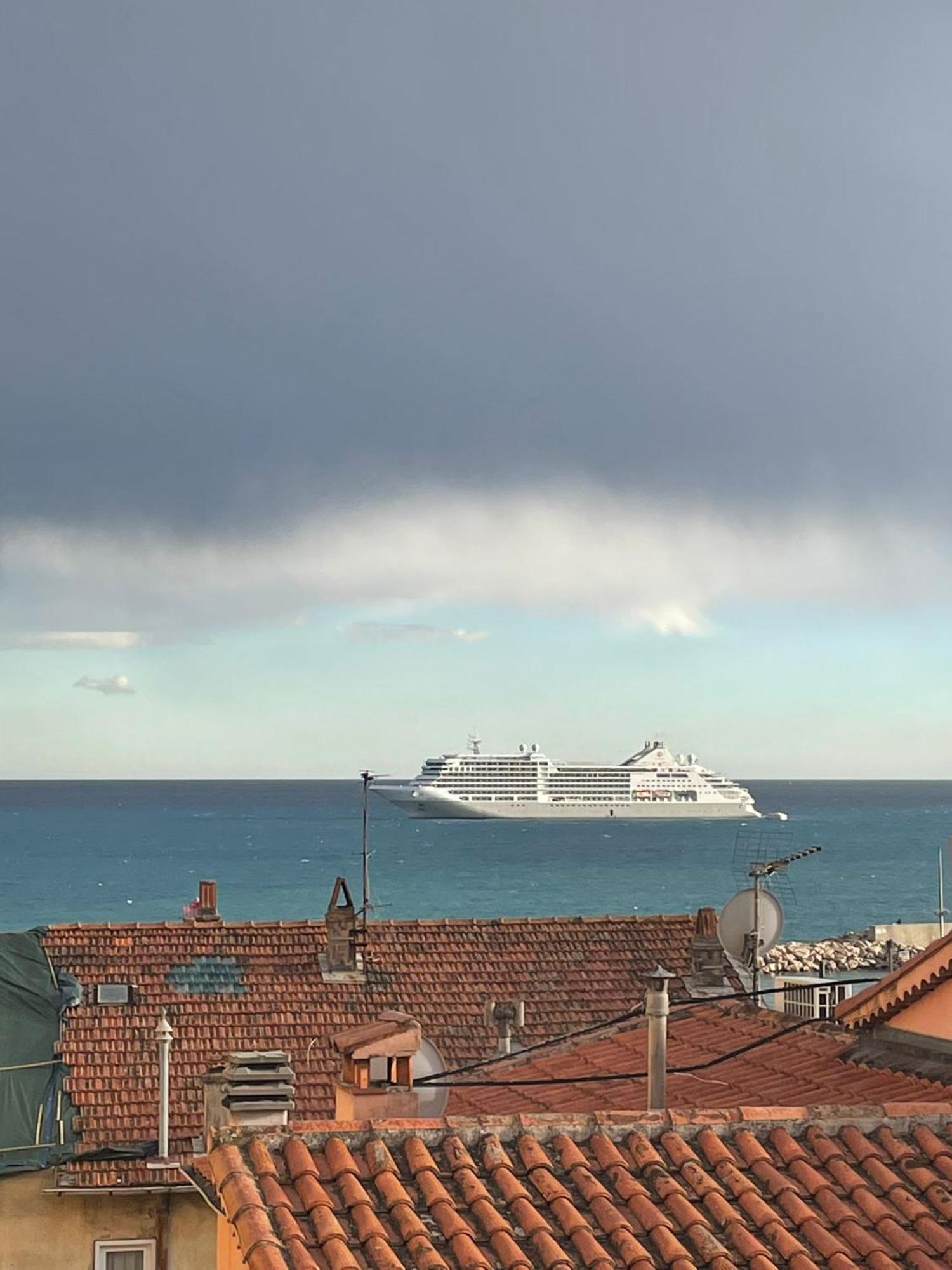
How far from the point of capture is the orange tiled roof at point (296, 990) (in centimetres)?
1973

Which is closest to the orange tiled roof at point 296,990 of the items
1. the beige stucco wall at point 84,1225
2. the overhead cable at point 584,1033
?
the beige stucco wall at point 84,1225

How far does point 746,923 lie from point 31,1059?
8.56 m

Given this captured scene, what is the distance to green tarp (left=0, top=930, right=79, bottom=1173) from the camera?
18719 mm

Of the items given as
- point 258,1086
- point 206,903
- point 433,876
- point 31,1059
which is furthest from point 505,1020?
point 433,876

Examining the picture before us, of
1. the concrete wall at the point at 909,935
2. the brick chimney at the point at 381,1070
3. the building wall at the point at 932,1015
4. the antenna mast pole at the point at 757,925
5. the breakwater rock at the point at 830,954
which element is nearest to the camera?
the brick chimney at the point at 381,1070

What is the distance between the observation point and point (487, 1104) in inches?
518

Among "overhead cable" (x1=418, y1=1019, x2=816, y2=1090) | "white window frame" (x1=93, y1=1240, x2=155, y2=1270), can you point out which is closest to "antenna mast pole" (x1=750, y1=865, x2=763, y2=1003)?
"overhead cable" (x1=418, y1=1019, x2=816, y2=1090)

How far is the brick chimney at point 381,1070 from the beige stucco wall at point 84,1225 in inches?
318

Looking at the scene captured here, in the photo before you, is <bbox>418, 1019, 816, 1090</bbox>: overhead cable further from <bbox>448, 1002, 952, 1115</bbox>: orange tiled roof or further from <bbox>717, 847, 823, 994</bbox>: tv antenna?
<bbox>717, 847, 823, 994</bbox>: tv antenna

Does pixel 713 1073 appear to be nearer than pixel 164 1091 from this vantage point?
Yes

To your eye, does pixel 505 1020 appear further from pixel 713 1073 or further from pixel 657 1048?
pixel 657 1048

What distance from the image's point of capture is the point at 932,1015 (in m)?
11.8

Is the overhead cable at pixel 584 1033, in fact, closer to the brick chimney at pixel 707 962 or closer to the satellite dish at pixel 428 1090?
the satellite dish at pixel 428 1090

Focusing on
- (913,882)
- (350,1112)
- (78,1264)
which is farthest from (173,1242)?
(913,882)
